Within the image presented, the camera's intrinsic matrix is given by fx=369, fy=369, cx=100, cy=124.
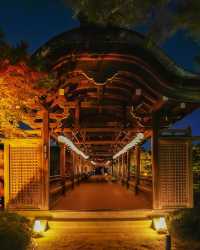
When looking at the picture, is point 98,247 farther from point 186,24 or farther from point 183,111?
point 183,111

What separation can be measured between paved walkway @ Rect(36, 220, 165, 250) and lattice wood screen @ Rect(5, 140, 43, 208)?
3.52ft

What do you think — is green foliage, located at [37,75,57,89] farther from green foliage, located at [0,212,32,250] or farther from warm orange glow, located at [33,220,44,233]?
warm orange glow, located at [33,220,44,233]

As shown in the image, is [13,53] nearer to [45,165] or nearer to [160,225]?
[45,165]

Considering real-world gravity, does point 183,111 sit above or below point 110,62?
below

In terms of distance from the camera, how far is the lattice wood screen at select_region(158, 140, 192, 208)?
10.8 m

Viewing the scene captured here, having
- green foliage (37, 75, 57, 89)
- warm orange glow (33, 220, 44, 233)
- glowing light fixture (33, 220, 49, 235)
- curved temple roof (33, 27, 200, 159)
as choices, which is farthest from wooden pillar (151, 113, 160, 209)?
green foliage (37, 75, 57, 89)

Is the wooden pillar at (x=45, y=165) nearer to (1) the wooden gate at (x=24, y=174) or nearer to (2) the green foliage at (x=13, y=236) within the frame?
(1) the wooden gate at (x=24, y=174)

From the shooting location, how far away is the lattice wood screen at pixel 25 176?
34.6ft

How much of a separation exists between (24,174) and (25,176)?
7cm

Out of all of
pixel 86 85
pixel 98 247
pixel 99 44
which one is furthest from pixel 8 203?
pixel 99 44

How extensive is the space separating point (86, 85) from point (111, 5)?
6.40 m

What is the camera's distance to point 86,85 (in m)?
12.1

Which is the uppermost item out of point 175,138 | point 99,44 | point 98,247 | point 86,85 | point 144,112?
point 99,44

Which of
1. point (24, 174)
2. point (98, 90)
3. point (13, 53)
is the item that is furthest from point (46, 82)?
point (98, 90)
